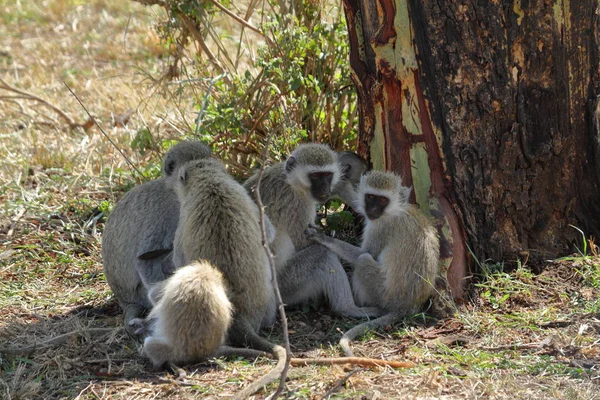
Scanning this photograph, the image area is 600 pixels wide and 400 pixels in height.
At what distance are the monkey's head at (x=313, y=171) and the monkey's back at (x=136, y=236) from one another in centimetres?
80

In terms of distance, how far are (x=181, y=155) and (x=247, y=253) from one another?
101 centimetres

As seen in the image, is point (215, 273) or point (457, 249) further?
point (457, 249)

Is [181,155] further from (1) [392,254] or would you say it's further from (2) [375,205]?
(1) [392,254]

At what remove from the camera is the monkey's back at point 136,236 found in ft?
17.3

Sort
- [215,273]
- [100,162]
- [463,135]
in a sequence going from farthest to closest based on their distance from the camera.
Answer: [100,162] → [463,135] → [215,273]

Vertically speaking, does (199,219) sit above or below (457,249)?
above

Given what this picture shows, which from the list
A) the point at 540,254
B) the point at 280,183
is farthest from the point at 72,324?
the point at 540,254

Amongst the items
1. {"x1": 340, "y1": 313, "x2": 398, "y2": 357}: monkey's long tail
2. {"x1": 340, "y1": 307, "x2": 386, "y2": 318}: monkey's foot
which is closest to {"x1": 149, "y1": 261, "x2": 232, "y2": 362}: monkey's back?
{"x1": 340, "y1": 313, "x2": 398, "y2": 357}: monkey's long tail

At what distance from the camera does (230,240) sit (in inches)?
181

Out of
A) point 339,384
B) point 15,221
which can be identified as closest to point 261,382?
point 339,384

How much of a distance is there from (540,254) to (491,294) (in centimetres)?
46

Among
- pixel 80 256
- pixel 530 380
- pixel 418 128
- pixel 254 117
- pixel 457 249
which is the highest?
pixel 254 117

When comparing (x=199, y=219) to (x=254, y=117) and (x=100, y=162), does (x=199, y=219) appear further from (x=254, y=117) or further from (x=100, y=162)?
(x=100, y=162)

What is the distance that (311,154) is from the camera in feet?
17.5
